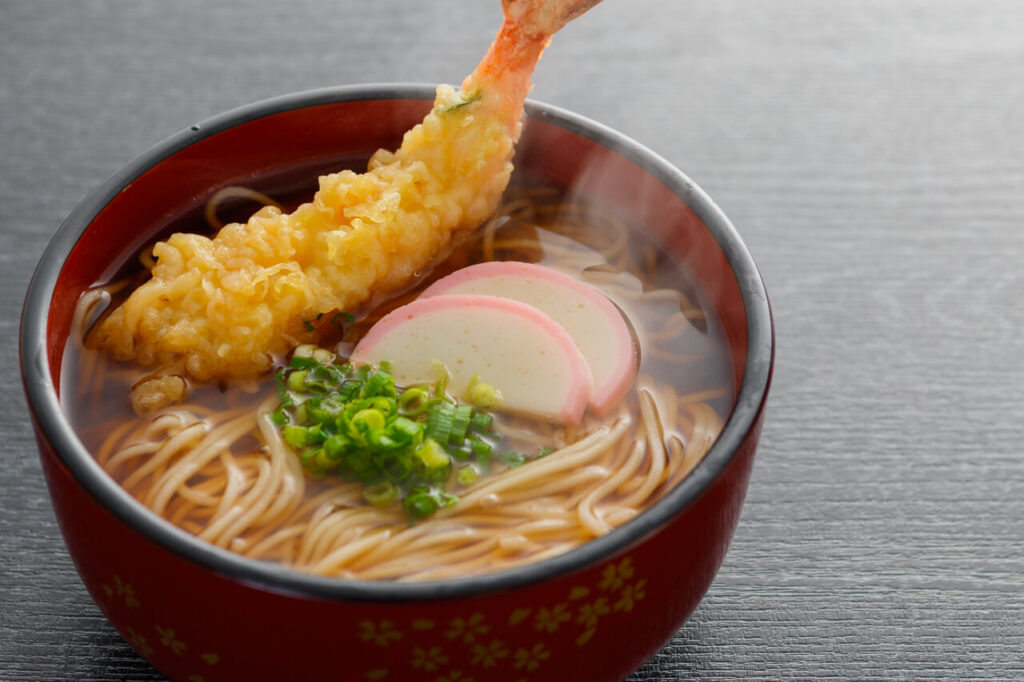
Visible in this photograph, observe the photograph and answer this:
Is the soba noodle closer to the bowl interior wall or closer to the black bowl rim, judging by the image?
the bowl interior wall

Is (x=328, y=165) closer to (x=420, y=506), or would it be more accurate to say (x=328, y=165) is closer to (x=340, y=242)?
(x=340, y=242)

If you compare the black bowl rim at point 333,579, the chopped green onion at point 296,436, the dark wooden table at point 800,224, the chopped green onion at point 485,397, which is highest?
the black bowl rim at point 333,579

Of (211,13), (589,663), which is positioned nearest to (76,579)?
(589,663)

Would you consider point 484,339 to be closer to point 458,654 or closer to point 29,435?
point 458,654

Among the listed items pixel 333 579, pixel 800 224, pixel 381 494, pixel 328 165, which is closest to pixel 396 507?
pixel 381 494

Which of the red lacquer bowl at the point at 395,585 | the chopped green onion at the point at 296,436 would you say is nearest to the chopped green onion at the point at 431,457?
the chopped green onion at the point at 296,436

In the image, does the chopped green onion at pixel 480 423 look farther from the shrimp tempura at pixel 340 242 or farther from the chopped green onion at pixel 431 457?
the shrimp tempura at pixel 340 242

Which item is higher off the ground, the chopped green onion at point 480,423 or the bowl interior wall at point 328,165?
the bowl interior wall at point 328,165
